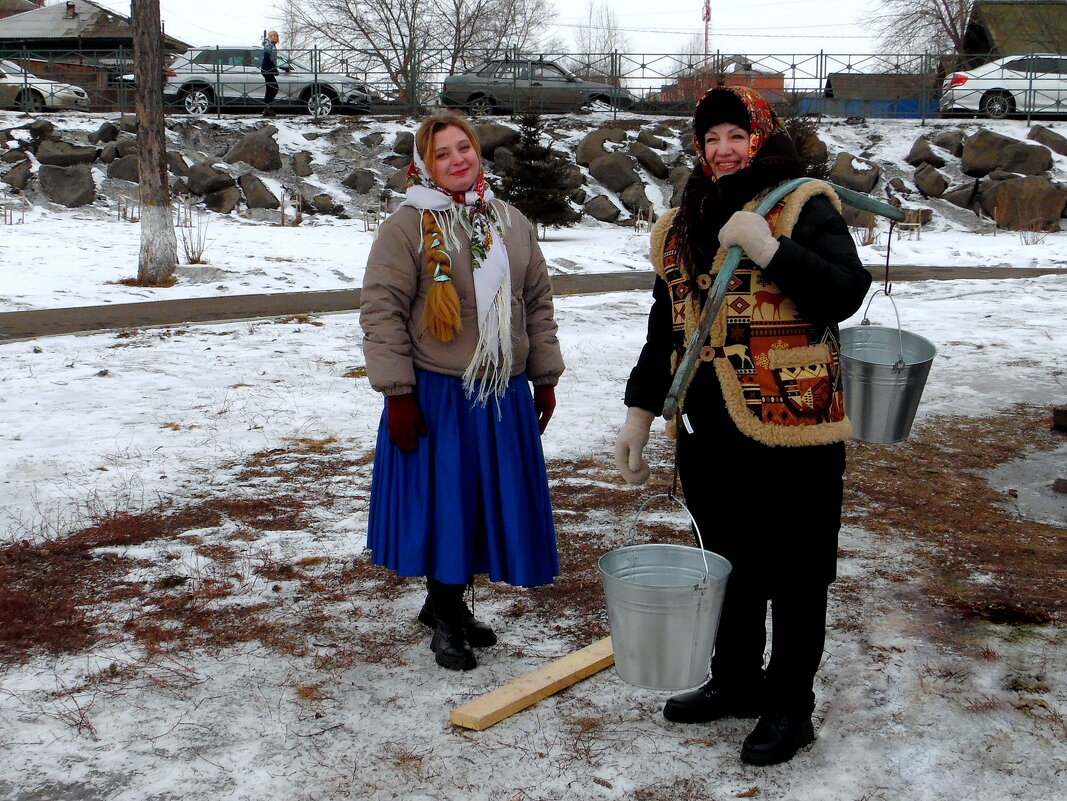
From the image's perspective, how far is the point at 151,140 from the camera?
1241cm

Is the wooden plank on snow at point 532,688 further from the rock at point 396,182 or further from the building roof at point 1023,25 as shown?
the building roof at point 1023,25

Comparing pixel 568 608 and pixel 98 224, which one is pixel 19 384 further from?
pixel 98 224

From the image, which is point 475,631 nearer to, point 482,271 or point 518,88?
point 482,271

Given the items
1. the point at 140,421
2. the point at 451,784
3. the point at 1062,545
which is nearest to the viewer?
the point at 451,784

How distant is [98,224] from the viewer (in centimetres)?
1644

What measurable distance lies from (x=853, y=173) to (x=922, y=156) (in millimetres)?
2304

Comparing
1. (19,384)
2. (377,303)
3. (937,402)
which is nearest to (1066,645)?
(377,303)

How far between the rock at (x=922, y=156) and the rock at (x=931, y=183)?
2.45 ft

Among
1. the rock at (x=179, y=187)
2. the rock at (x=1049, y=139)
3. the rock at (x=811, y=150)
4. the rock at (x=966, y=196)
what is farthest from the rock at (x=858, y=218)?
the rock at (x=179, y=187)

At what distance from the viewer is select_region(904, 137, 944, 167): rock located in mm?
23078

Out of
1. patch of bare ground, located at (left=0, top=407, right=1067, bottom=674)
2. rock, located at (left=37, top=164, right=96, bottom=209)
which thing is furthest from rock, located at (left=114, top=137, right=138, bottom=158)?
patch of bare ground, located at (left=0, top=407, right=1067, bottom=674)

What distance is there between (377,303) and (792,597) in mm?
1457

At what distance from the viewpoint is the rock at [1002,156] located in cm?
2205

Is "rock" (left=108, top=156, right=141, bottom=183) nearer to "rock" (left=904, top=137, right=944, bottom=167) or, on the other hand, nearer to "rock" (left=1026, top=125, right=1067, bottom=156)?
"rock" (left=904, top=137, right=944, bottom=167)
